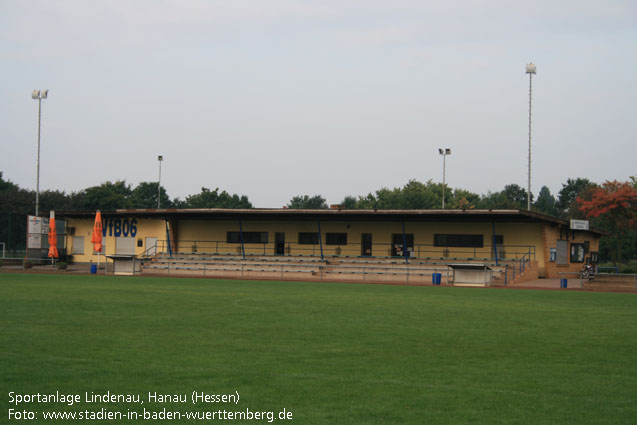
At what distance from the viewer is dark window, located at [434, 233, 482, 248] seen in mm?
49312

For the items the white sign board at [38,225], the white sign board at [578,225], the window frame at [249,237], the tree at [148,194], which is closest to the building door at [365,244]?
the window frame at [249,237]

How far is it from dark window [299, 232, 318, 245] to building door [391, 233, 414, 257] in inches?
250

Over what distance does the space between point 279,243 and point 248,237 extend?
2.82m

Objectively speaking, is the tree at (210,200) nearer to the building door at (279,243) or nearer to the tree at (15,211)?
the tree at (15,211)

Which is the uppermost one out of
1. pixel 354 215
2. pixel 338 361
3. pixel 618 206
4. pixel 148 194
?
pixel 148 194

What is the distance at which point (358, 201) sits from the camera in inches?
5005

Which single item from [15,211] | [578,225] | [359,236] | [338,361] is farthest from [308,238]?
[15,211]

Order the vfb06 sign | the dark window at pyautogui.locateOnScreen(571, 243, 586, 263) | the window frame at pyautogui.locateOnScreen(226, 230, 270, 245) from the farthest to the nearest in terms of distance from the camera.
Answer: the vfb06 sign
the window frame at pyautogui.locateOnScreen(226, 230, 270, 245)
the dark window at pyautogui.locateOnScreen(571, 243, 586, 263)

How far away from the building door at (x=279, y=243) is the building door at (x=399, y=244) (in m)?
9.28

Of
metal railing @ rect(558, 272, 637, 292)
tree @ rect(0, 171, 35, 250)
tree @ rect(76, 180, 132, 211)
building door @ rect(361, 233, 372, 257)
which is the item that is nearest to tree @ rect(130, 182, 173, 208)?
tree @ rect(76, 180, 132, 211)

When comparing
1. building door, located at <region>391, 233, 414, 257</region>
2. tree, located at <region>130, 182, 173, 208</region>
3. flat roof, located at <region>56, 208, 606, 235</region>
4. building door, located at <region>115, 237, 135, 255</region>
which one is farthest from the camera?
tree, located at <region>130, 182, 173, 208</region>

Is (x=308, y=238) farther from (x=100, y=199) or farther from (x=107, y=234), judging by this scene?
(x=100, y=199)

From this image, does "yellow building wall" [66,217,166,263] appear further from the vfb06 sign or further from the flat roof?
the flat roof

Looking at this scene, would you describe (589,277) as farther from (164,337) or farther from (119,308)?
(164,337)
